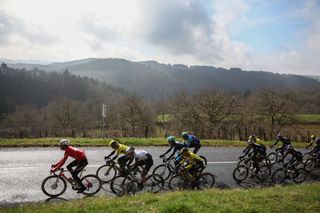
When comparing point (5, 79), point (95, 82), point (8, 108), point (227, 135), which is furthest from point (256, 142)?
point (95, 82)

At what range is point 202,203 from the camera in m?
8.03

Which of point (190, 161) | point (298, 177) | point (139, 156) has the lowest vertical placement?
point (298, 177)

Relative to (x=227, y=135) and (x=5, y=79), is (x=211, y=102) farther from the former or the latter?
(x=5, y=79)

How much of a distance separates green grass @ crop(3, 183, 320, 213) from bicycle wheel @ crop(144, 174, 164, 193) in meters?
2.11

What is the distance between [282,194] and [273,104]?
154ft

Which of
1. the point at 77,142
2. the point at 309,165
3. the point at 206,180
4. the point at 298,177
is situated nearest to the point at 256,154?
the point at 298,177

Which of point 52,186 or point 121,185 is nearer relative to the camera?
point 52,186

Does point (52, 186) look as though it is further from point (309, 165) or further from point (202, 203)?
point (309, 165)

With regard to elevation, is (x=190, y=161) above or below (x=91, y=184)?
above

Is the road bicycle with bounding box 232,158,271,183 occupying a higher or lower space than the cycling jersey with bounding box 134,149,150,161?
lower

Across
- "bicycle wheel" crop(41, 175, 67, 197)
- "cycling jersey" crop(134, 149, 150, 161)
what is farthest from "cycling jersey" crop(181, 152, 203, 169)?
"bicycle wheel" crop(41, 175, 67, 197)

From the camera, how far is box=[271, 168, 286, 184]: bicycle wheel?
13.0 metres

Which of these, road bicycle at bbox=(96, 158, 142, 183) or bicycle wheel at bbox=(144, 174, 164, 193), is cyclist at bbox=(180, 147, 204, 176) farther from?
road bicycle at bbox=(96, 158, 142, 183)

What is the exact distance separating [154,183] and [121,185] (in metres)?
1.30
